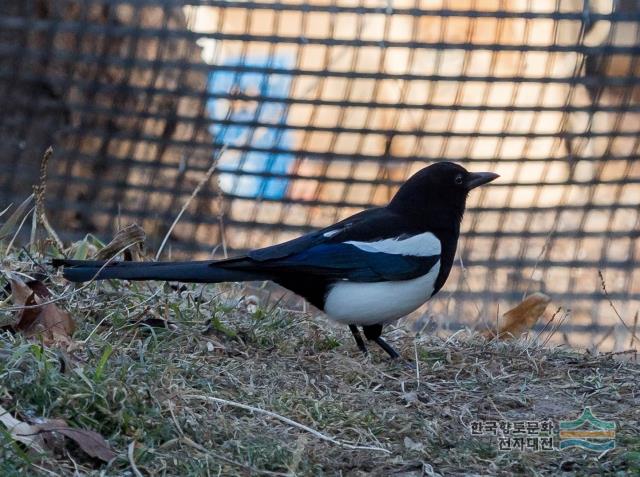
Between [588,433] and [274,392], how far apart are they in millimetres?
886

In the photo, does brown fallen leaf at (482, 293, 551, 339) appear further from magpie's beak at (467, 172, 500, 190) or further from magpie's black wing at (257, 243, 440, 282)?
magpie's black wing at (257, 243, 440, 282)

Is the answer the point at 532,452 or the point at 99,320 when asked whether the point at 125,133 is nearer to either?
the point at 99,320

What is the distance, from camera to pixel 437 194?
4.45 meters

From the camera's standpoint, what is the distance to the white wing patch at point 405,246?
4145 millimetres

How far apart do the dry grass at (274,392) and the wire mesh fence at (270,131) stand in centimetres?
255

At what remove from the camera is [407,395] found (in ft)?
11.4

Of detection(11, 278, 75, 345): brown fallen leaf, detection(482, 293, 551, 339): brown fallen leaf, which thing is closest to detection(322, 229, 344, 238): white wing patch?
detection(482, 293, 551, 339): brown fallen leaf

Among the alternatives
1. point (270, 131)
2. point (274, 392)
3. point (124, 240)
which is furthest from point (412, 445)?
point (270, 131)

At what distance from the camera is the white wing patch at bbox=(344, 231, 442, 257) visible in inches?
163

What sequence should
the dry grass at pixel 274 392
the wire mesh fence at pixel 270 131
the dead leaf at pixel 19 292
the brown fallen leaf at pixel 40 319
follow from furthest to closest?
the wire mesh fence at pixel 270 131 → the dead leaf at pixel 19 292 → the brown fallen leaf at pixel 40 319 → the dry grass at pixel 274 392

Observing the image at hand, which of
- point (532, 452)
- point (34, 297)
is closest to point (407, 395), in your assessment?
point (532, 452)

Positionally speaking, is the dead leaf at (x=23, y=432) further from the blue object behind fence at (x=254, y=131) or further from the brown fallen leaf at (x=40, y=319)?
the blue object behind fence at (x=254, y=131)

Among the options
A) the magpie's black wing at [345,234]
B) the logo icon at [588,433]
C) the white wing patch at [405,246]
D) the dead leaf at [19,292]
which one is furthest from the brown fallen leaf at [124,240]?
the logo icon at [588,433]

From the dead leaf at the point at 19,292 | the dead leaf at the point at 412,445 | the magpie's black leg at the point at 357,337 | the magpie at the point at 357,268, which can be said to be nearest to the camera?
the dead leaf at the point at 412,445
